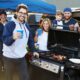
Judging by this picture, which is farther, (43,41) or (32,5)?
(32,5)

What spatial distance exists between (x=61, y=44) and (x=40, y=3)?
2.74 m

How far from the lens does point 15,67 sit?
3689mm

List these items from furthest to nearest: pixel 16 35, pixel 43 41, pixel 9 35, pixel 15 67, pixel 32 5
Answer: pixel 32 5, pixel 43 41, pixel 15 67, pixel 9 35, pixel 16 35

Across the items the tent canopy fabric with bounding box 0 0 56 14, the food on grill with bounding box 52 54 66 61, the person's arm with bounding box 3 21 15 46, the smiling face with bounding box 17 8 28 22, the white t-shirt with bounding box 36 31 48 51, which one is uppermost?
the tent canopy fabric with bounding box 0 0 56 14

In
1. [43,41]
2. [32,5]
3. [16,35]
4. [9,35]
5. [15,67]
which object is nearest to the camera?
[16,35]

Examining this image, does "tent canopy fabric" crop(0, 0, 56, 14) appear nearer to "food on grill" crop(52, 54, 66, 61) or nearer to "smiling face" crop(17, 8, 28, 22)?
"smiling face" crop(17, 8, 28, 22)

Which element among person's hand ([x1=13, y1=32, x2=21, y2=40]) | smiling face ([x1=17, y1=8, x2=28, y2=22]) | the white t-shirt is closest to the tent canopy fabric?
the white t-shirt

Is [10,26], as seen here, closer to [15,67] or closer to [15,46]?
[15,46]

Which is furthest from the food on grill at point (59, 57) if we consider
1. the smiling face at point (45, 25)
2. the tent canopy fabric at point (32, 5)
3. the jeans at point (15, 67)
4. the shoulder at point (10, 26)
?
the tent canopy fabric at point (32, 5)

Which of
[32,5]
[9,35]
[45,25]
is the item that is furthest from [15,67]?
[32,5]

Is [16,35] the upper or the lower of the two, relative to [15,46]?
upper

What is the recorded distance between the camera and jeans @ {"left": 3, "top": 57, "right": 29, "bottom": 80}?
12.0ft

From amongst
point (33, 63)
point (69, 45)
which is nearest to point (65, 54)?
point (69, 45)

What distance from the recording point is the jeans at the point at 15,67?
3.65 meters
